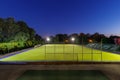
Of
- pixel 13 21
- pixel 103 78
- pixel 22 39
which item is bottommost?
pixel 103 78

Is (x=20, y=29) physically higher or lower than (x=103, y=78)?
higher

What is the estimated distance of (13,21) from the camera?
168 feet

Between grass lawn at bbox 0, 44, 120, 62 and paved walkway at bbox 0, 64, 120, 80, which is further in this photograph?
grass lawn at bbox 0, 44, 120, 62

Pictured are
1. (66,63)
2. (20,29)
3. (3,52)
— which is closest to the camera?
(66,63)

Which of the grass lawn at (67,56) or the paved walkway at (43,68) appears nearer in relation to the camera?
the paved walkway at (43,68)

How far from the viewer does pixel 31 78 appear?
12.6 meters

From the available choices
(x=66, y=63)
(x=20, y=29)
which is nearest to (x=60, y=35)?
(x=20, y=29)

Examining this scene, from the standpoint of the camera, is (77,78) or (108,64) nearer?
(77,78)

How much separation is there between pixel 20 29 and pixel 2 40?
23.3 ft

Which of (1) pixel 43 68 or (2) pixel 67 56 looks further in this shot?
(2) pixel 67 56

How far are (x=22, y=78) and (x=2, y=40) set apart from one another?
43.0 metres

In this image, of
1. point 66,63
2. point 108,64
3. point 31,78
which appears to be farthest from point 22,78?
point 108,64

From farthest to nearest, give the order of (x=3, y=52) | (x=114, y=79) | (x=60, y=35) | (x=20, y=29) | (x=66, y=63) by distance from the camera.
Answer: (x=60, y=35) < (x=20, y=29) < (x=3, y=52) < (x=66, y=63) < (x=114, y=79)

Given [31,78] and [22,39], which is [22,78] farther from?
[22,39]
